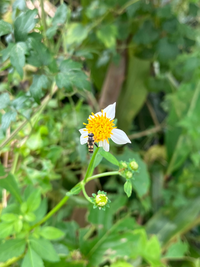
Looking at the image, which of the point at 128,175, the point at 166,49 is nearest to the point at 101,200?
the point at 128,175

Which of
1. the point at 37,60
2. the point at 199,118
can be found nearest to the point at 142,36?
the point at 199,118

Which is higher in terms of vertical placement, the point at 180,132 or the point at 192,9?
the point at 192,9

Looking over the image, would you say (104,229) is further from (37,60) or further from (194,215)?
(37,60)

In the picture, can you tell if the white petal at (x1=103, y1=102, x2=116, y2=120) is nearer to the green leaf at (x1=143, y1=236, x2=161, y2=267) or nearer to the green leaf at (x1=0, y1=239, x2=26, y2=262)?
the green leaf at (x1=0, y1=239, x2=26, y2=262)

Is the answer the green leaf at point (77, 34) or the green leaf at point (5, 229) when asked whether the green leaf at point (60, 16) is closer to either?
the green leaf at point (77, 34)

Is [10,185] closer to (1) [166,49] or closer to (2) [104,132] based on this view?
(2) [104,132]

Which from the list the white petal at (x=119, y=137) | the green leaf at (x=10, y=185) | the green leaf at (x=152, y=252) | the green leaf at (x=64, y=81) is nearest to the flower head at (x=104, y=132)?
the white petal at (x=119, y=137)

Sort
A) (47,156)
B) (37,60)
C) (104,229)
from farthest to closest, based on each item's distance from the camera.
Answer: (104,229)
(47,156)
(37,60)
